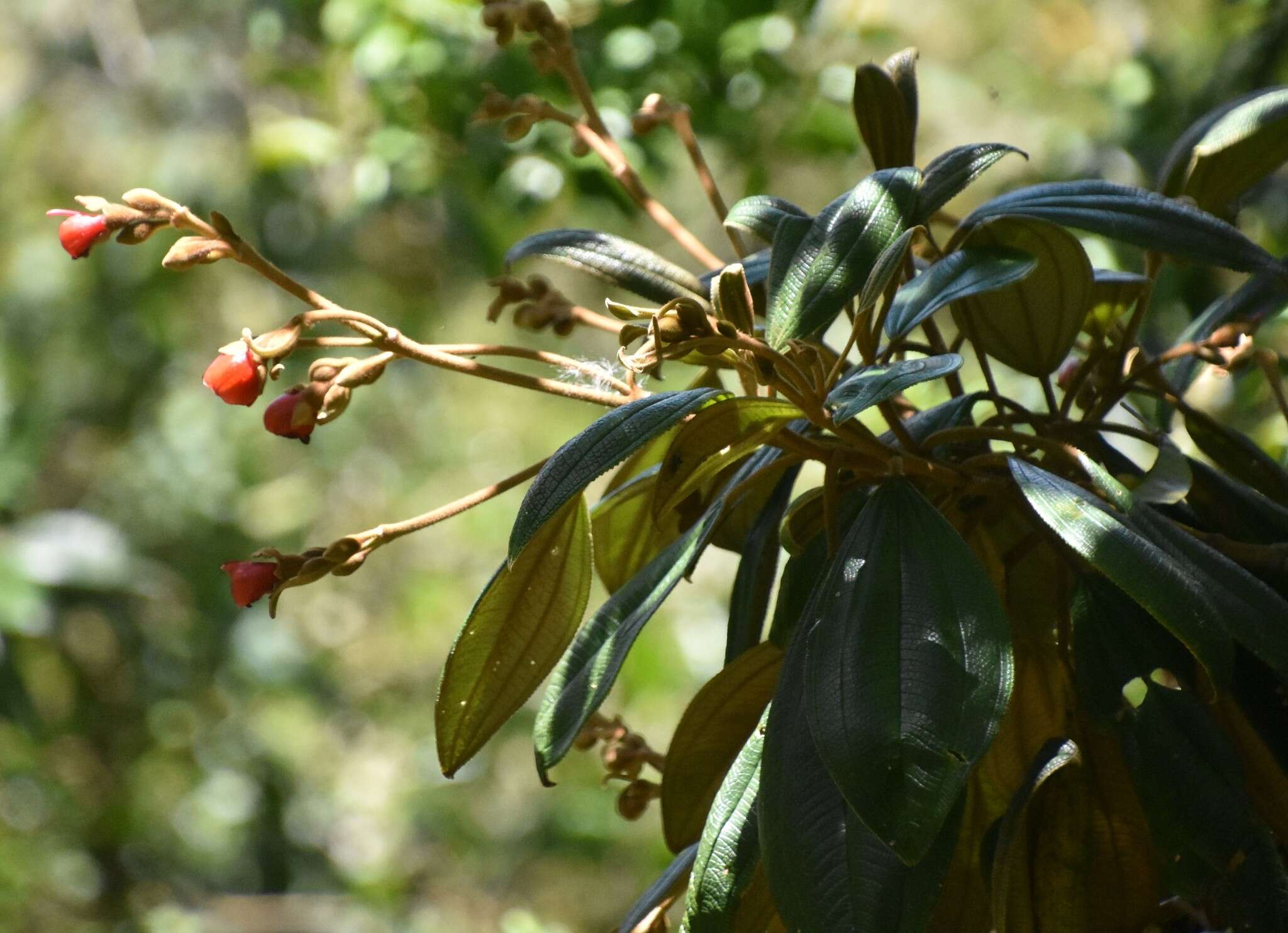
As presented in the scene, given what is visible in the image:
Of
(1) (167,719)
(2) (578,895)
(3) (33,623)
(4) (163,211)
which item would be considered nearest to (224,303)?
(1) (167,719)

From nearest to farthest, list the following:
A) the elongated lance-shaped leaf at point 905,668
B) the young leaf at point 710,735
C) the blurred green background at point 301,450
A: 1. the elongated lance-shaped leaf at point 905,668
2. the young leaf at point 710,735
3. the blurred green background at point 301,450

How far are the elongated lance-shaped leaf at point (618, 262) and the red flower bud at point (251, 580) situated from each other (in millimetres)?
245

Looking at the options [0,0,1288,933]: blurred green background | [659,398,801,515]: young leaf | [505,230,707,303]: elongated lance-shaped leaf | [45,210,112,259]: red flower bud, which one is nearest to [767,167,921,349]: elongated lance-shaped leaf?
[659,398,801,515]: young leaf

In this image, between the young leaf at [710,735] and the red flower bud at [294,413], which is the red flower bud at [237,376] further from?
the young leaf at [710,735]

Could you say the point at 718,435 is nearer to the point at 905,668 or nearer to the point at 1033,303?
the point at 905,668

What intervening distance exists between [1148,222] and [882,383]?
0.20m

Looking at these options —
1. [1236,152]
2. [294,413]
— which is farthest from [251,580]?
[1236,152]

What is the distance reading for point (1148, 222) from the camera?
23.8 inches

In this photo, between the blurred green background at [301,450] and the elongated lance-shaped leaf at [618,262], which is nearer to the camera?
the elongated lance-shaped leaf at [618,262]

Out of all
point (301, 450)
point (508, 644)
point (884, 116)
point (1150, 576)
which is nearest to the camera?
point (1150, 576)

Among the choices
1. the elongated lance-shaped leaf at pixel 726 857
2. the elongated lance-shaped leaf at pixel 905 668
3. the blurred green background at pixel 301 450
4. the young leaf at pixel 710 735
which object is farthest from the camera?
the blurred green background at pixel 301 450

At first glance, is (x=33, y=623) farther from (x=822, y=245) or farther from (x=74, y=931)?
(x=822, y=245)

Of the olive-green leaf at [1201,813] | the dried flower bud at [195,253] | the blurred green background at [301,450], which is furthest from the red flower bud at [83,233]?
the blurred green background at [301,450]

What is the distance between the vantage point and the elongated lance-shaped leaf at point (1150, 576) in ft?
1.50
